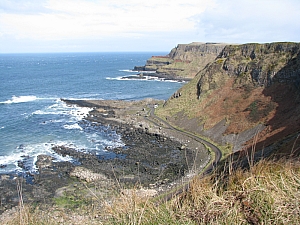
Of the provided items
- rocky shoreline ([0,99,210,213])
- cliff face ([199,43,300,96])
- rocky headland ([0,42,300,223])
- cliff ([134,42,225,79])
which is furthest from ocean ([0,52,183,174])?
cliff ([134,42,225,79])

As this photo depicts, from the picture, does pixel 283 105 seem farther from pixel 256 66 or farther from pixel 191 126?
pixel 191 126

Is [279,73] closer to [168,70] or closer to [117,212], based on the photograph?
[117,212]

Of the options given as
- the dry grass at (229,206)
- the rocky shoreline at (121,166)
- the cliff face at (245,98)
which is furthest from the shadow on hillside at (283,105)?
the dry grass at (229,206)

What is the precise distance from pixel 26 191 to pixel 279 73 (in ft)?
158

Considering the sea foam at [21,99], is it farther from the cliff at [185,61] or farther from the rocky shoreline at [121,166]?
the cliff at [185,61]

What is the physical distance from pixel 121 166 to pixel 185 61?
129359 millimetres

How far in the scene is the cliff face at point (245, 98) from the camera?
43.8 meters

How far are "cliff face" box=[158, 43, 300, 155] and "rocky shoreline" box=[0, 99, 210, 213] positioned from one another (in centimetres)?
663

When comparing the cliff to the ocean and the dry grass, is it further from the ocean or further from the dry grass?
the dry grass

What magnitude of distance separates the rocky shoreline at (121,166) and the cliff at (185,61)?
8982cm

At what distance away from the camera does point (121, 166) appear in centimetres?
3728

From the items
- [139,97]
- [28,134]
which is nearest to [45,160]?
[28,134]

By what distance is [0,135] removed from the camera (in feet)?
164

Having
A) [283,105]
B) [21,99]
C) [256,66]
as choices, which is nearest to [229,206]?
[283,105]
